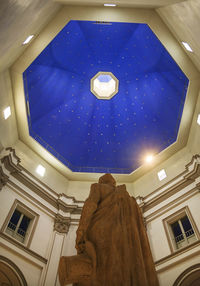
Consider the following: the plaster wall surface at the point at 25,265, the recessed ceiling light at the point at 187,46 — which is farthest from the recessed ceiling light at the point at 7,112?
the recessed ceiling light at the point at 187,46

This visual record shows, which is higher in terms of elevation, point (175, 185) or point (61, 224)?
point (175, 185)

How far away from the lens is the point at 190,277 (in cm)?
981

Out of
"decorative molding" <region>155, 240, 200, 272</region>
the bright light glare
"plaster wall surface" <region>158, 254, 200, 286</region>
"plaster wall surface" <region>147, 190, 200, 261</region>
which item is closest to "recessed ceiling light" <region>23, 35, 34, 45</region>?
the bright light glare

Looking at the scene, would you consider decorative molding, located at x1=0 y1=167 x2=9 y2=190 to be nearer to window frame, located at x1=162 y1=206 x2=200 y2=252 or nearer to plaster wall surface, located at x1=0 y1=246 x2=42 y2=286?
plaster wall surface, located at x1=0 y1=246 x2=42 y2=286

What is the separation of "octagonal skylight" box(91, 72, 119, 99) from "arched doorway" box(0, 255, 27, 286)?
1289 centimetres

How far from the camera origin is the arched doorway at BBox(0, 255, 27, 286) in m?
10.0

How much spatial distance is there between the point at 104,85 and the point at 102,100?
146 centimetres

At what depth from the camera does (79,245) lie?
4238mm

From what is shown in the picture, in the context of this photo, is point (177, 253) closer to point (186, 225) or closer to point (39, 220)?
point (186, 225)

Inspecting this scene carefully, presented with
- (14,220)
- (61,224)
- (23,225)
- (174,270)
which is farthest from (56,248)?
(174,270)

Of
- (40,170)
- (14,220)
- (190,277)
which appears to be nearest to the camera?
(190,277)

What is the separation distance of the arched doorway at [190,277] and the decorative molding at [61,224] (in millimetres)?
6472

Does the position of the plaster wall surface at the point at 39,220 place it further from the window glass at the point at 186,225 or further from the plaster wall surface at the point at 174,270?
the window glass at the point at 186,225

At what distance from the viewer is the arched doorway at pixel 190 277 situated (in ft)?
32.0
